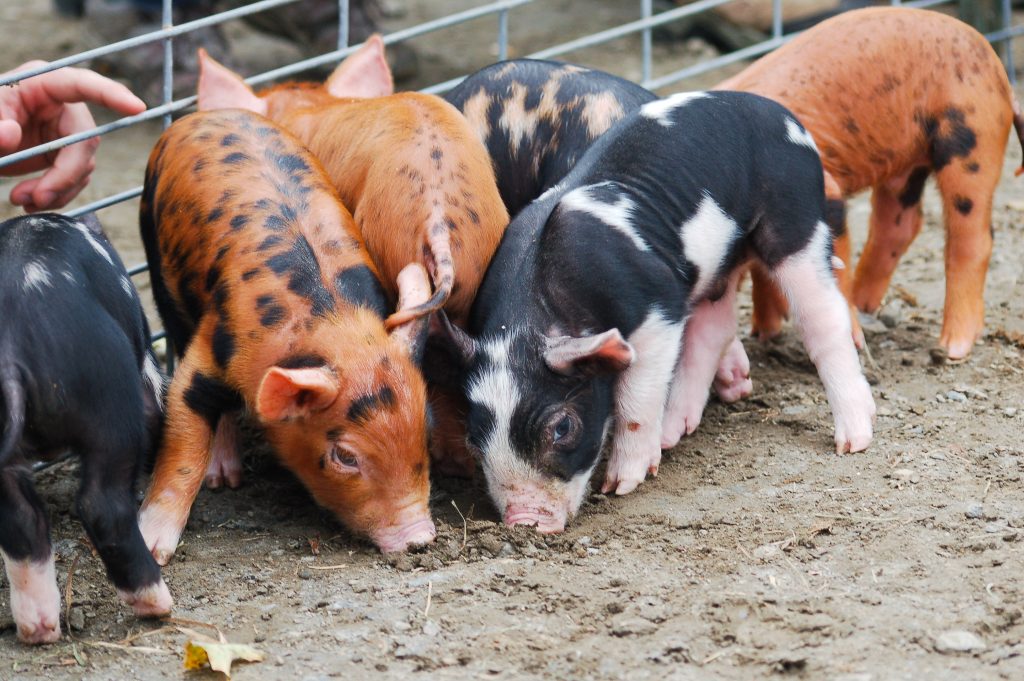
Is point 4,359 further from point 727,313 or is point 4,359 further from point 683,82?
point 683,82

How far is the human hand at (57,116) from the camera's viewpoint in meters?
5.23

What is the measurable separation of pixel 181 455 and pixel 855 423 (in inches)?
90.2

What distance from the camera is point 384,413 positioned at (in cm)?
415

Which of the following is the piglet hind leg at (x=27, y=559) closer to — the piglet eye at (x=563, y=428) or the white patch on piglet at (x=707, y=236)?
the piglet eye at (x=563, y=428)

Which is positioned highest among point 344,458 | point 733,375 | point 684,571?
point 344,458

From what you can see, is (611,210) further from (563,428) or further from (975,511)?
(975,511)

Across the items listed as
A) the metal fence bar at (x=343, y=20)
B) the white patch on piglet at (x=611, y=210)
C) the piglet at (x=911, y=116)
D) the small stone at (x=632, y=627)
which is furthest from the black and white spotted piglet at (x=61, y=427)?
the piglet at (x=911, y=116)

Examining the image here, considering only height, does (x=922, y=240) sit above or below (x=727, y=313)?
below

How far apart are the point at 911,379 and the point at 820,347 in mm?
700

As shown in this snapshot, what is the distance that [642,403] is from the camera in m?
4.68

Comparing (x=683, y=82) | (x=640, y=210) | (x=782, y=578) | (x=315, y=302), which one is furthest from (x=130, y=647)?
(x=683, y=82)

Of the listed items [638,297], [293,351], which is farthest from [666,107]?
[293,351]

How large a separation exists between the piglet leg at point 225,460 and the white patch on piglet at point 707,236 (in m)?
1.70

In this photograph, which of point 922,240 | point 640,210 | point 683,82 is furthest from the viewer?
point 683,82
